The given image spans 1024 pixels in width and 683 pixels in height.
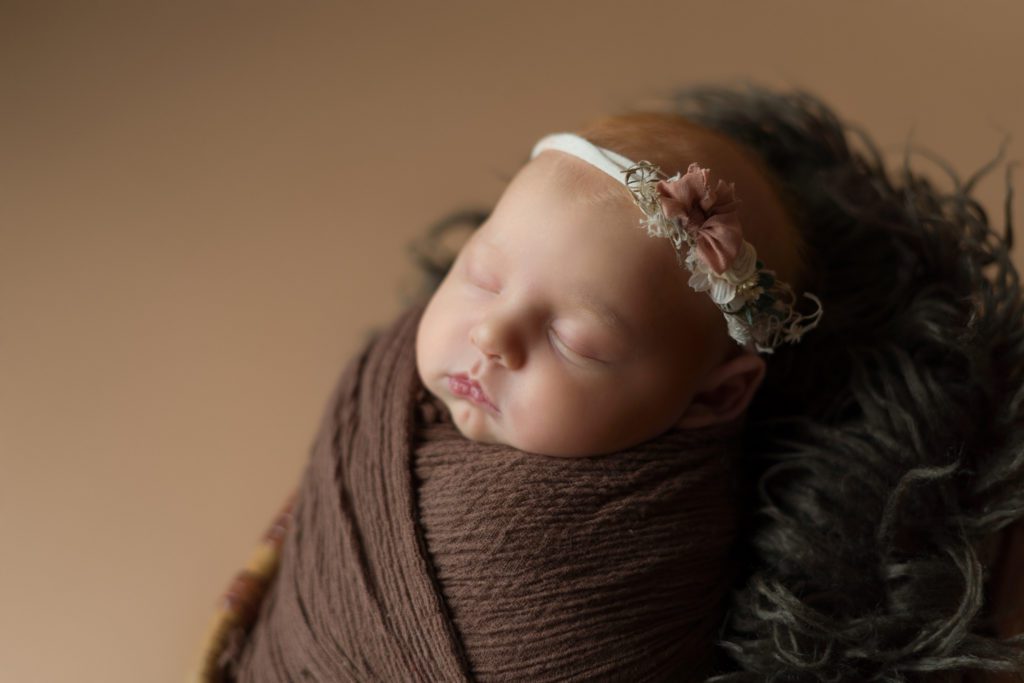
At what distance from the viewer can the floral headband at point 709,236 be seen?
90cm

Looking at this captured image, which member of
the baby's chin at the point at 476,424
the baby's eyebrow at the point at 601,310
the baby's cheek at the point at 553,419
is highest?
the baby's eyebrow at the point at 601,310

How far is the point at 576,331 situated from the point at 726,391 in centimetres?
22

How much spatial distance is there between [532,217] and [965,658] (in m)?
0.59

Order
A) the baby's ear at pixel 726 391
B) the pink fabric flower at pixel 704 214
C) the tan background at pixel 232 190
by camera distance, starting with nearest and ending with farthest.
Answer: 1. the pink fabric flower at pixel 704 214
2. the baby's ear at pixel 726 391
3. the tan background at pixel 232 190

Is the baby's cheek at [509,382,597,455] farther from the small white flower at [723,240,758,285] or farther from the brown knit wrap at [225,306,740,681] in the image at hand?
the small white flower at [723,240,758,285]

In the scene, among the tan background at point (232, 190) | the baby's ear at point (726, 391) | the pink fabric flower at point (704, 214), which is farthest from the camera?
the tan background at point (232, 190)

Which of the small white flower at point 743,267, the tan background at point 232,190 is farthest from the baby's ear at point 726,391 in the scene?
the tan background at point 232,190

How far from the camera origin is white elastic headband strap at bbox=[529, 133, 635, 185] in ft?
3.20

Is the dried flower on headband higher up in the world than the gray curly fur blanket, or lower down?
higher up

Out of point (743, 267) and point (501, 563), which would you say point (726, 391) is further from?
point (501, 563)

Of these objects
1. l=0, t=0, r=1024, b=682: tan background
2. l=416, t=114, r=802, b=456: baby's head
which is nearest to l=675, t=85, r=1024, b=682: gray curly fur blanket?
l=416, t=114, r=802, b=456: baby's head

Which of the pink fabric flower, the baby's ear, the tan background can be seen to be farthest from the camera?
the tan background

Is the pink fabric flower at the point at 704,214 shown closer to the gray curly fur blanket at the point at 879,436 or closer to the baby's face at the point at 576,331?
the baby's face at the point at 576,331

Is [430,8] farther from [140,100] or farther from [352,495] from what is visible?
[352,495]
